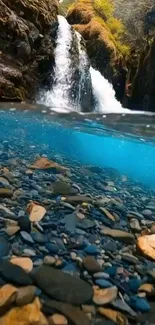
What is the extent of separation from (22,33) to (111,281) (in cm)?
1417

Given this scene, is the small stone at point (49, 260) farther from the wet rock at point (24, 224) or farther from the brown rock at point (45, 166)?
the brown rock at point (45, 166)

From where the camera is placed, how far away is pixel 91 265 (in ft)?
6.72

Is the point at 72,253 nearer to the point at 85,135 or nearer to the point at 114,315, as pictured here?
the point at 114,315

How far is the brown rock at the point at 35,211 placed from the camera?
2604 mm

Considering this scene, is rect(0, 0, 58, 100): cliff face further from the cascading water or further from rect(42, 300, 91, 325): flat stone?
rect(42, 300, 91, 325): flat stone

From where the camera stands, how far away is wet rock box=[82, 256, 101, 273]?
2006 millimetres

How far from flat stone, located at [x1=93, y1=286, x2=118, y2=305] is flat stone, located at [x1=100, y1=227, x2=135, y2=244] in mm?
719

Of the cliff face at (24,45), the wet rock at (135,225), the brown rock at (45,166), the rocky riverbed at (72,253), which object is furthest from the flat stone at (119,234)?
the cliff face at (24,45)

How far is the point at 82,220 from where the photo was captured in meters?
2.73

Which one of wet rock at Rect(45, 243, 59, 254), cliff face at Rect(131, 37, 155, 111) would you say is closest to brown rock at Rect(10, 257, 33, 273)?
wet rock at Rect(45, 243, 59, 254)

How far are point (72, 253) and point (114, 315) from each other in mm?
630

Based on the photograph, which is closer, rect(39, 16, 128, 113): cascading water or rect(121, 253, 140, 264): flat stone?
rect(121, 253, 140, 264): flat stone

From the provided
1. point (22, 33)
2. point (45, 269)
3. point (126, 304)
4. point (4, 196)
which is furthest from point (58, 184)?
point (22, 33)

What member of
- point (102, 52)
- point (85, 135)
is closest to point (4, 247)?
point (85, 135)
